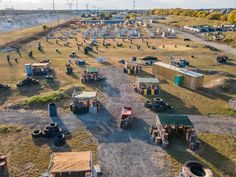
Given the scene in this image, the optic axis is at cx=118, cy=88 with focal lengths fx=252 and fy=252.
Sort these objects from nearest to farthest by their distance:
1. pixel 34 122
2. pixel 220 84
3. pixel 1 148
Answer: pixel 1 148
pixel 34 122
pixel 220 84

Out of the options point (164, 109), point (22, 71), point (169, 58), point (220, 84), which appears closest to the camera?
point (164, 109)

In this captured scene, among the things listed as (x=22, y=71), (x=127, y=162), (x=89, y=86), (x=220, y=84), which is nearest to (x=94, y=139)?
(x=127, y=162)

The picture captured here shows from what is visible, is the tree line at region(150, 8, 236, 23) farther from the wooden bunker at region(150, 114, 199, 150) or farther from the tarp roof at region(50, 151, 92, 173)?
the tarp roof at region(50, 151, 92, 173)

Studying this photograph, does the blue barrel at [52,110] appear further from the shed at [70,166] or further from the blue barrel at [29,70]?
the blue barrel at [29,70]

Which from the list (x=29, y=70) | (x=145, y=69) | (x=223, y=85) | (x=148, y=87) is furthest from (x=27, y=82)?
(x=223, y=85)

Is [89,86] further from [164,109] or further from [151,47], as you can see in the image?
[151,47]

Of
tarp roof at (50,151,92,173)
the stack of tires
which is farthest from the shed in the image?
the stack of tires

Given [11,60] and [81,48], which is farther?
[81,48]

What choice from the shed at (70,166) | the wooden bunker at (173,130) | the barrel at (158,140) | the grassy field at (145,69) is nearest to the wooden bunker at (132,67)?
the grassy field at (145,69)
